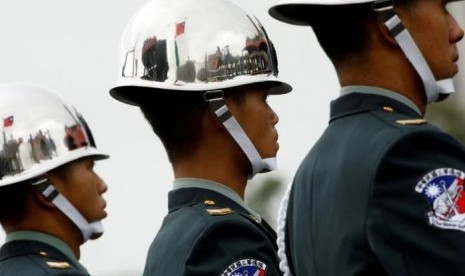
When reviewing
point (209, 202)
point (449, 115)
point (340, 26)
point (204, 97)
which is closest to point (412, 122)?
point (340, 26)

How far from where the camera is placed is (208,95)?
732cm

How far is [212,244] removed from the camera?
6738mm

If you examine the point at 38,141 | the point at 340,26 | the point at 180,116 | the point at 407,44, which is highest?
the point at 340,26

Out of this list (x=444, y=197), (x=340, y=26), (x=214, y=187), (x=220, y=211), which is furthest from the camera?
(x=214, y=187)

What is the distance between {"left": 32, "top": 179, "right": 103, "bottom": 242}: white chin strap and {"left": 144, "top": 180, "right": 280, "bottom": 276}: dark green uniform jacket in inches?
63.1

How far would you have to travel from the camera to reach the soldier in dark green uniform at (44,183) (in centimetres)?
859

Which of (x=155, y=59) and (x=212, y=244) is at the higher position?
(x=155, y=59)

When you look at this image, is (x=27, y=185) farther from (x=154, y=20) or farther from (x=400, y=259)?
(x=400, y=259)

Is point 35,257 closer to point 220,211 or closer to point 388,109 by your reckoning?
point 220,211

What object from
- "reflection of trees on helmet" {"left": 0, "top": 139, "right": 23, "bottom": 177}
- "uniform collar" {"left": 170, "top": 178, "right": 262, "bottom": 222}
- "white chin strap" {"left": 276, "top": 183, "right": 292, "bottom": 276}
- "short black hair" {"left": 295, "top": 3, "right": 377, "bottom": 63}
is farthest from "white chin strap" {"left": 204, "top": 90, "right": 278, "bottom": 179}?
"reflection of trees on helmet" {"left": 0, "top": 139, "right": 23, "bottom": 177}

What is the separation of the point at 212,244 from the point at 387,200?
1532 millimetres

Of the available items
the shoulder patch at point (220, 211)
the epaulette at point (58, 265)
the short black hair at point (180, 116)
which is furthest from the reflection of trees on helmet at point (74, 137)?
the shoulder patch at point (220, 211)

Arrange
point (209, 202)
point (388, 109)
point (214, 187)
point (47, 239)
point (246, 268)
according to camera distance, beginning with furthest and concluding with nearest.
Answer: point (47, 239)
point (214, 187)
point (209, 202)
point (246, 268)
point (388, 109)

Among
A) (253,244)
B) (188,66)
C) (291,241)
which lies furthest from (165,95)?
(291,241)
